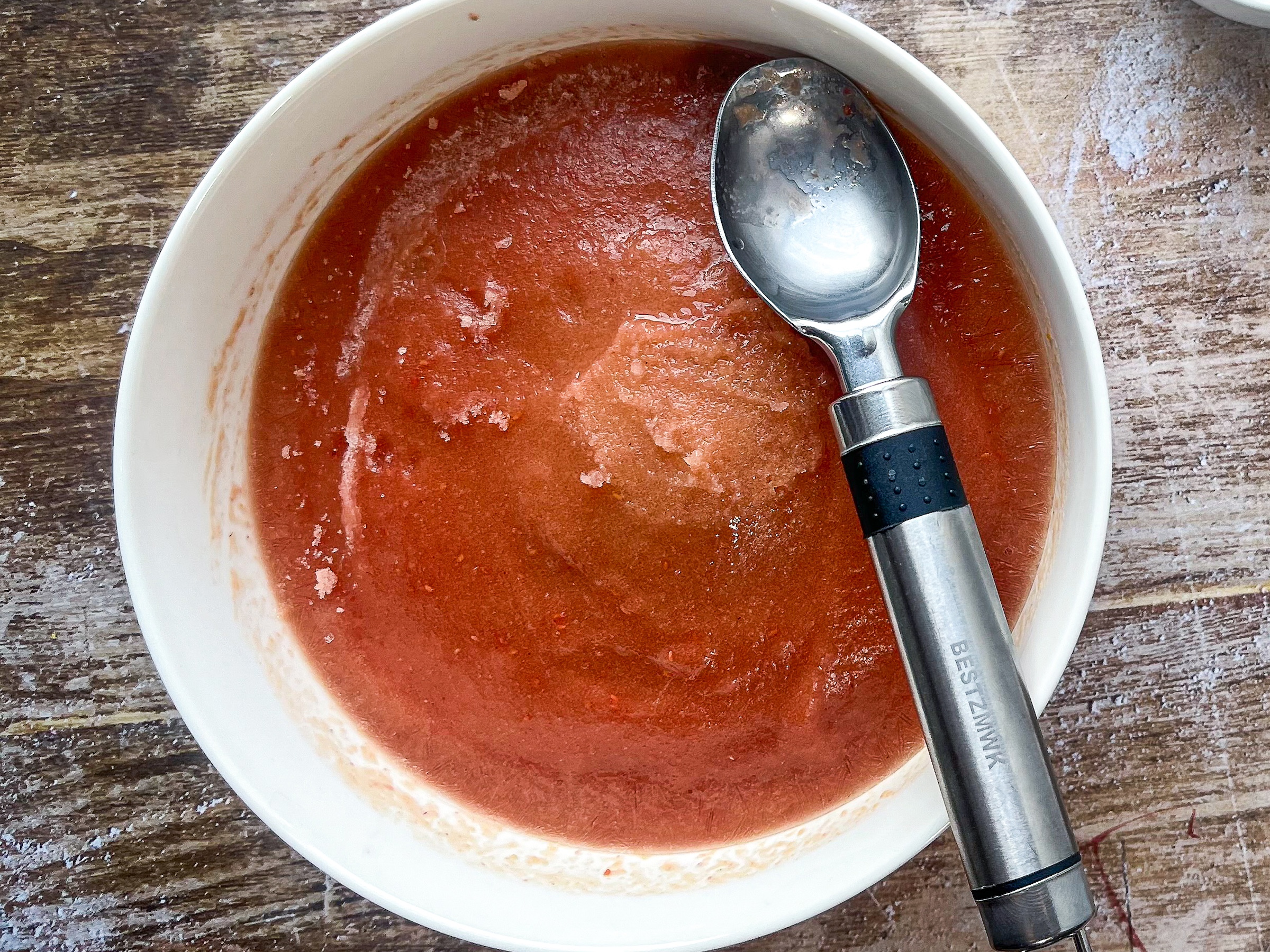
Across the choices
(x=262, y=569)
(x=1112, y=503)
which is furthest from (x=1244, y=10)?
(x=262, y=569)

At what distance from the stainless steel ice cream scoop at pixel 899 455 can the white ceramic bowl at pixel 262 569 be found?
3.5 inches

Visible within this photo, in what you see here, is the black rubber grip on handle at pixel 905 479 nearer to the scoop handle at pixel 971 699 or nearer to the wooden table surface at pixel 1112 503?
the scoop handle at pixel 971 699

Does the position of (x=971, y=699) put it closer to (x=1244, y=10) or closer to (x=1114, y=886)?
(x=1114, y=886)

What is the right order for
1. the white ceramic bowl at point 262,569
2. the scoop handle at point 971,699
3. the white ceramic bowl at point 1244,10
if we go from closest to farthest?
the scoop handle at point 971,699
the white ceramic bowl at point 262,569
the white ceramic bowl at point 1244,10

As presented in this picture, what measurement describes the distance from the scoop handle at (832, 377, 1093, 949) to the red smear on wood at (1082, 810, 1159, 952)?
16.6 inches

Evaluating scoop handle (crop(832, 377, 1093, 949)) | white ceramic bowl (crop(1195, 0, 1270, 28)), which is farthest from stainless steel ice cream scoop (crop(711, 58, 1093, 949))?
white ceramic bowl (crop(1195, 0, 1270, 28))

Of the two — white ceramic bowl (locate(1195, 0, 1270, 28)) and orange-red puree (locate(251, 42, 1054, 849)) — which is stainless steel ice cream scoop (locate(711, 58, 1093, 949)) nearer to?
orange-red puree (locate(251, 42, 1054, 849))

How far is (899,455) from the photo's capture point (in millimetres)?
988

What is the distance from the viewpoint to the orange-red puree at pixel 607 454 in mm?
1136

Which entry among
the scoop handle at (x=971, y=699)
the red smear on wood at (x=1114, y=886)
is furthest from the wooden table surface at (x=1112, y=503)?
the scoop handle at (x=971, y=699)

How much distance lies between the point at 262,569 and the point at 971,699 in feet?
3.27

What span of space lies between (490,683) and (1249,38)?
148cm

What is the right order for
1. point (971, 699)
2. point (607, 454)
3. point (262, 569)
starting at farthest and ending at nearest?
point (262, 569), point (607, 454), point (971, 699)

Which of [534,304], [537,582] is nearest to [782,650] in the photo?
[537,582]
